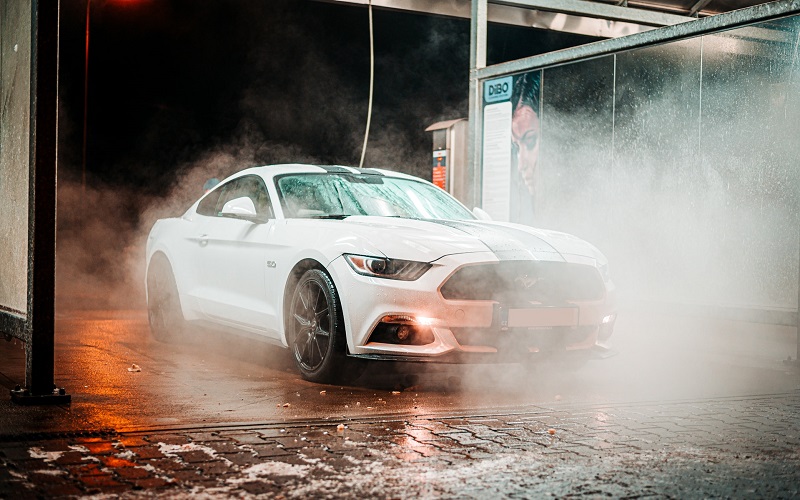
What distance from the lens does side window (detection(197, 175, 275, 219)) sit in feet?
26.8

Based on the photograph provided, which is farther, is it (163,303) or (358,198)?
(163,303)

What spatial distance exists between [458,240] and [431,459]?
239 centimetres

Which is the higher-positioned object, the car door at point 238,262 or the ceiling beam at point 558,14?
the ceiling beam at point 558,14

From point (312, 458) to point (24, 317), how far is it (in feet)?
8.00

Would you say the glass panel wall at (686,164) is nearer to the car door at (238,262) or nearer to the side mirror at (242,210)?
the car door at (238,262)

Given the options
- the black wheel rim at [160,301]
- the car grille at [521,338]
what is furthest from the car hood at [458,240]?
the black wheel rim at [160,301]

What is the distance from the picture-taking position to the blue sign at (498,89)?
12.1 metres

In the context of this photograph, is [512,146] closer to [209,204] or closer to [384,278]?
[209,204]

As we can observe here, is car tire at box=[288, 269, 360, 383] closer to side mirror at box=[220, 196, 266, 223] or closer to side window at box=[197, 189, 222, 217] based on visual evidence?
side mirror at box=[220, 196, 266, 223]

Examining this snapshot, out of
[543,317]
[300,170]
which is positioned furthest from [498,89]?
[543,317]

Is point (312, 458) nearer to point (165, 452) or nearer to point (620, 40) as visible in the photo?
point (165, 452)

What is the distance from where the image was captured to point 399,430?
542 cm

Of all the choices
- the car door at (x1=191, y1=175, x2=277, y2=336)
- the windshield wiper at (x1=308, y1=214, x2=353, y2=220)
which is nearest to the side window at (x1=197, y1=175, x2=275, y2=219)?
the car door at (x1=191, y1=175, x2=277, y2=336)

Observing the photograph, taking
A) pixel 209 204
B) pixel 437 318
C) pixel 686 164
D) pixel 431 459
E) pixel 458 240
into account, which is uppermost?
pixel 686 164
